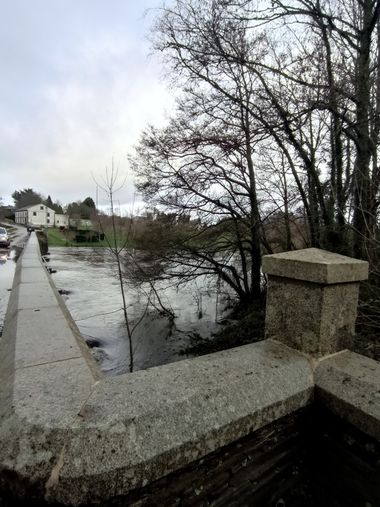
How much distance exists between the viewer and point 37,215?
279 ft

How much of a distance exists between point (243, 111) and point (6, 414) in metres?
8.06

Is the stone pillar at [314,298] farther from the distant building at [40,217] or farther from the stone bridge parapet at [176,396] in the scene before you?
the distant building at [40,217]

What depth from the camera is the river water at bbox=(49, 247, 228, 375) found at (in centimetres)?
812

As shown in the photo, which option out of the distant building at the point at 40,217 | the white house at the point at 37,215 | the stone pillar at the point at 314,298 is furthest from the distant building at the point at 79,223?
the stone pillar at the point at 314,298

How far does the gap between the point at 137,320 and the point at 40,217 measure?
85.6m

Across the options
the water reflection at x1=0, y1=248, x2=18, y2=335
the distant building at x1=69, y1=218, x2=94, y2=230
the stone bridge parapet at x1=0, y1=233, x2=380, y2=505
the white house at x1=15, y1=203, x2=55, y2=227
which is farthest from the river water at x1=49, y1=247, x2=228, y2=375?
the white house at x1=15, y1=203, x2=55, y2=227

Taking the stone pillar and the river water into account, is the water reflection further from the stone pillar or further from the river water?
the stone pillar

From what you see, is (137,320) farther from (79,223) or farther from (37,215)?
(37,215)

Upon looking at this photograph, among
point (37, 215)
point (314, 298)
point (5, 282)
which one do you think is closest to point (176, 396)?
point (314, 298)

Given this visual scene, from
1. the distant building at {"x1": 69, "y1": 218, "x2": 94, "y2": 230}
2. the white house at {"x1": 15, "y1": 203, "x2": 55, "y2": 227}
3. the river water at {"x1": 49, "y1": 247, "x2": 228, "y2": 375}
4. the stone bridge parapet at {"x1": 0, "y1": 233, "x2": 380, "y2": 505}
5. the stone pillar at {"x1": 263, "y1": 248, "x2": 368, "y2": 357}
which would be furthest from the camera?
the white house at {"x1": 15, "y1": 203, "x2": 55, "y2": 227}

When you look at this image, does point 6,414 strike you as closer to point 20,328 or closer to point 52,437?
point 52,437

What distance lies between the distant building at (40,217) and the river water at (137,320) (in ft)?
246

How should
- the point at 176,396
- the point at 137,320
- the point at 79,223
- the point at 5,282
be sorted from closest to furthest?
the point at 176,396, the point at 137,320, the point at 5,282, the point at 79,223

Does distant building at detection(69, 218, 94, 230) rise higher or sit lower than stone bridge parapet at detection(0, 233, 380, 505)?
higher
